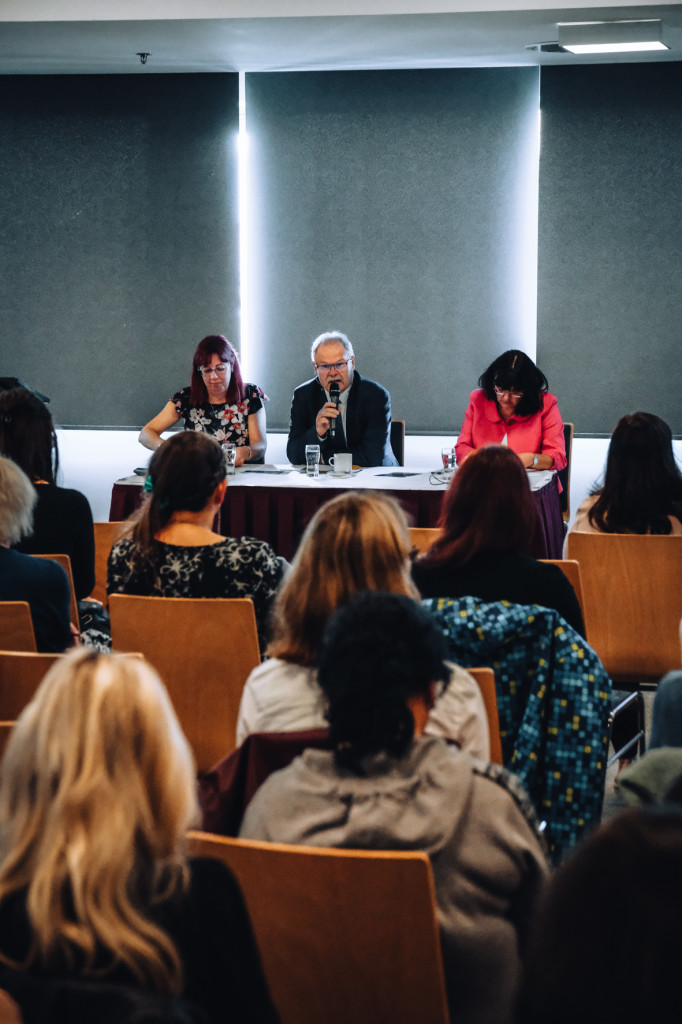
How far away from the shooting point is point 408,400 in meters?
8.63

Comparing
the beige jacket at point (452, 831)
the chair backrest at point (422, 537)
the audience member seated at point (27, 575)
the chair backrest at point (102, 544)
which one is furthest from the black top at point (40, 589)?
the beige jacket at point (452, 831)

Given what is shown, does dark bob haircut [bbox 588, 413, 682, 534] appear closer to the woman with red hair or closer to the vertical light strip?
the woman with red hair

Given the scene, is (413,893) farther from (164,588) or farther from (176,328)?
(176,328)

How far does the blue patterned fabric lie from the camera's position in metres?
2.21

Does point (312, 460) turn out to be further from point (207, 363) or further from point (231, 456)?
point (207, 363)

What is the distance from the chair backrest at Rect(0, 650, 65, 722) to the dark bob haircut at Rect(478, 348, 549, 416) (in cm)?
326

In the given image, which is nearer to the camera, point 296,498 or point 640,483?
point 640,483

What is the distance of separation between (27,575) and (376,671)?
1.61m

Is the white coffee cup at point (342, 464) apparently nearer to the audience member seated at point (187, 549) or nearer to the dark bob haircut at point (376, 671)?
the audience member seated at point (187, 549)

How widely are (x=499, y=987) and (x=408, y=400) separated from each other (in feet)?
24.0

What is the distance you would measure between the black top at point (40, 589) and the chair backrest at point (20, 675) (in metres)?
0.53

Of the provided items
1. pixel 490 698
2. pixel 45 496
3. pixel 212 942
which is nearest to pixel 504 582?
pixel 490 698

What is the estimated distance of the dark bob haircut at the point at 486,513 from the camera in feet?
8.36

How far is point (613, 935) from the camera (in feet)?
2.25
